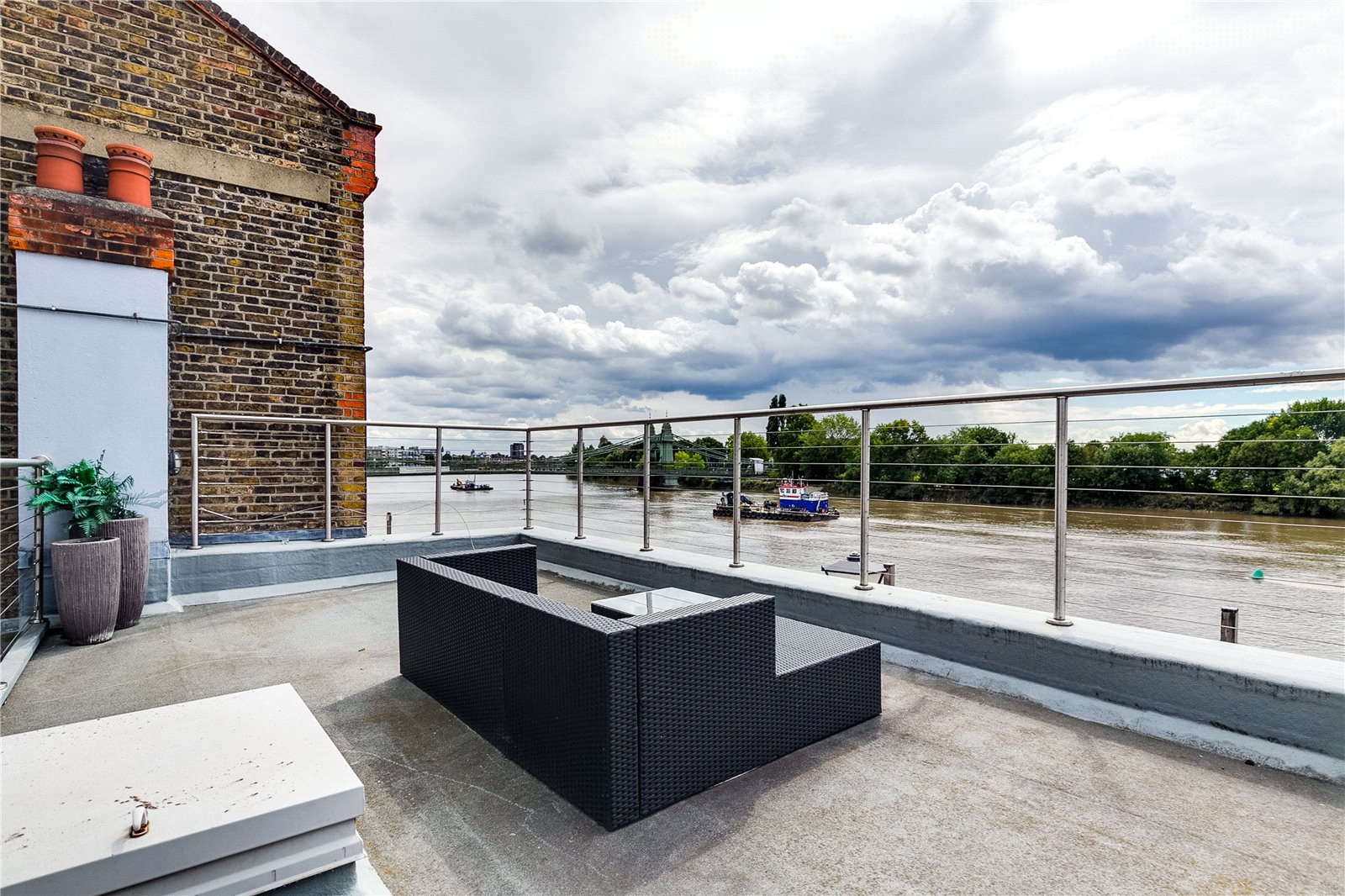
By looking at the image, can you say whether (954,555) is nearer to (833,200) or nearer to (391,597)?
(833,200)

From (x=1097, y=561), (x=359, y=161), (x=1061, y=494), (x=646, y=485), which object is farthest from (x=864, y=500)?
(x=1097, y=561)

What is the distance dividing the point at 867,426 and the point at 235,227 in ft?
16.5

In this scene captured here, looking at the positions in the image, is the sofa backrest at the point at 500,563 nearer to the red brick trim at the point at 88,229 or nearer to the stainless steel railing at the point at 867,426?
the stainless steel railing at the point at 867,426

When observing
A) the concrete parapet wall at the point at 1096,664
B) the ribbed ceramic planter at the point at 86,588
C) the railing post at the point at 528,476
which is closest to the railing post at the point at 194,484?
the concrete parapet wall at the point at 1096,664

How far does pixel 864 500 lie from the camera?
2.96 m

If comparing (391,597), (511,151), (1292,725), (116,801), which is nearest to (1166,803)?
(1292,725)

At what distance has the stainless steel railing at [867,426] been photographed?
2066mm

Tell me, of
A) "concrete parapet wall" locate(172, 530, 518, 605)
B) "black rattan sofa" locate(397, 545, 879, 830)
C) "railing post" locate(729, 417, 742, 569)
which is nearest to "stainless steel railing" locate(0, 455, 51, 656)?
"concrete parapet wall" locate(172, 530, 518, 605)

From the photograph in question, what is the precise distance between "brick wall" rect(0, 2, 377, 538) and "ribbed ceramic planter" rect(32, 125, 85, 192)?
42 centimetres

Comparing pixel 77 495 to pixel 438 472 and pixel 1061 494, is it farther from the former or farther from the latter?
pixel 1061 494

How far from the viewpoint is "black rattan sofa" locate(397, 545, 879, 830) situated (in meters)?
1.52

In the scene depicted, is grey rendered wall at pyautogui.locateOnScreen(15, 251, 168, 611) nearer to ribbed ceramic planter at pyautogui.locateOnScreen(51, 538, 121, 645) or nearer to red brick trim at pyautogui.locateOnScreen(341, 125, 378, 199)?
ribbed ceramic planter at pyautogui.locateOnScreen(51, 538, 121, 645)

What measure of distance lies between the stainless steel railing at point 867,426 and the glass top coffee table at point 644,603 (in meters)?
0.86

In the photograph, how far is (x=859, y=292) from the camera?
48.3 feet
